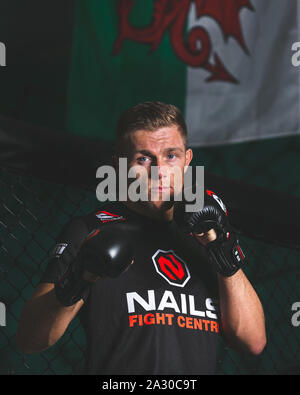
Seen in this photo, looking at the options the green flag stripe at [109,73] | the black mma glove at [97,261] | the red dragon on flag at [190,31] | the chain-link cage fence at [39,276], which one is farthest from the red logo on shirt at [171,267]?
the red dragon on flag at [190,31]

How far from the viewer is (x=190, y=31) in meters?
2.35

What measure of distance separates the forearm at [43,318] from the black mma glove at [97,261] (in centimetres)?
3

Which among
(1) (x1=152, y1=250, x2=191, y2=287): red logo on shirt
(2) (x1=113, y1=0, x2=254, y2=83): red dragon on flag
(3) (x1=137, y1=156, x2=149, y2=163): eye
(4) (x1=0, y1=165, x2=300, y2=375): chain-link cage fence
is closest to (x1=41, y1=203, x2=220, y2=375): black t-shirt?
(1) (x1=152, y1=250, x2=191, y2=287): red logo on shirt

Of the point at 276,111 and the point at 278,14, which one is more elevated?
the point at 278,14

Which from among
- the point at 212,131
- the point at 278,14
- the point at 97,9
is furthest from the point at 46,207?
the point at 278,14

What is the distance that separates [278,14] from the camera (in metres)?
2.20

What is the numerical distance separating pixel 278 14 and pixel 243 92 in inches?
14.1

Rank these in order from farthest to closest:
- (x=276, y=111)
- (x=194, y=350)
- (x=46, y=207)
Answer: (x=276, y=111) < (x=46, y=207) < (x=194, y=350)

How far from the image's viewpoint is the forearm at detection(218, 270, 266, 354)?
85cm

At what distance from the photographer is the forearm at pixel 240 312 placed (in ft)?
2.77

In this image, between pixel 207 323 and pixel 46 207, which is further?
pixel 46 207

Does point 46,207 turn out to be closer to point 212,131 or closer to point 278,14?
point 212,131

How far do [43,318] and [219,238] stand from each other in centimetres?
30

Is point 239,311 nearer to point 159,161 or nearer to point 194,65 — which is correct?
point 159,161
